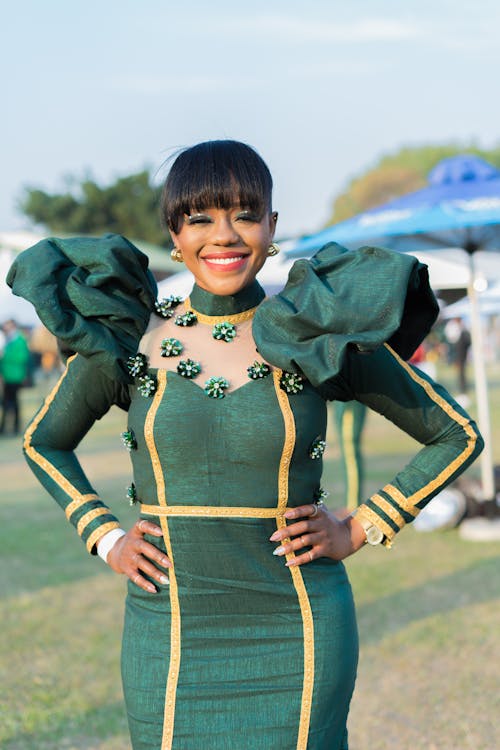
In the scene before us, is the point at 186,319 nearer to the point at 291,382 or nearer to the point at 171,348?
the point at 171,348

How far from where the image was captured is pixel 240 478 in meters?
2.41

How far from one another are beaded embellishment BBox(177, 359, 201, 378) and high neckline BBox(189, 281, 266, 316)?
0.17 m

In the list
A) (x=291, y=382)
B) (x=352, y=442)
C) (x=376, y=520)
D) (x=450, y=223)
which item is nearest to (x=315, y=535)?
(x=376, y=520)

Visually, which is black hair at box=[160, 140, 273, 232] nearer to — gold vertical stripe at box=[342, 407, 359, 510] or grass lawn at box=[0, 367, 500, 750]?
grass lawn at box=[0, 367, 500, 750]

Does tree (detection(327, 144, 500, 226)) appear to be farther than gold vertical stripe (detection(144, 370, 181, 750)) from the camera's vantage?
Yes

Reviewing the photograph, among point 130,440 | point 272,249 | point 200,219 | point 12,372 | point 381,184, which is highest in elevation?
point 200,219

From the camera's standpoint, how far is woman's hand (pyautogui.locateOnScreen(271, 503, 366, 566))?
243 cm

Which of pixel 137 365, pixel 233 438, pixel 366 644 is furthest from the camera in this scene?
pixel 366 644

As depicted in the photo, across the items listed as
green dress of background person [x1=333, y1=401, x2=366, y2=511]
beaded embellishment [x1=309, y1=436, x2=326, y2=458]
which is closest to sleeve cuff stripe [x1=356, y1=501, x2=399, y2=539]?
beaded embellishment [x1=309, y1=436, x2=326, y2=458]

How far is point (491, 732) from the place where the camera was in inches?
181

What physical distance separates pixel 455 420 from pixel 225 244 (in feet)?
2.45

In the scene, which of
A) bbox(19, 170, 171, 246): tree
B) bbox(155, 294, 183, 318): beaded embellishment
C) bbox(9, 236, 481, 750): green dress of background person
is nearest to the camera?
bbox(9, 236, 481, 750): green dress of background person

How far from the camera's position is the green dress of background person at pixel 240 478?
240 cm

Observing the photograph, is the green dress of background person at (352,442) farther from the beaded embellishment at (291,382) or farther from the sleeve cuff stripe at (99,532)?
the beaded embellishment at (291,382)
